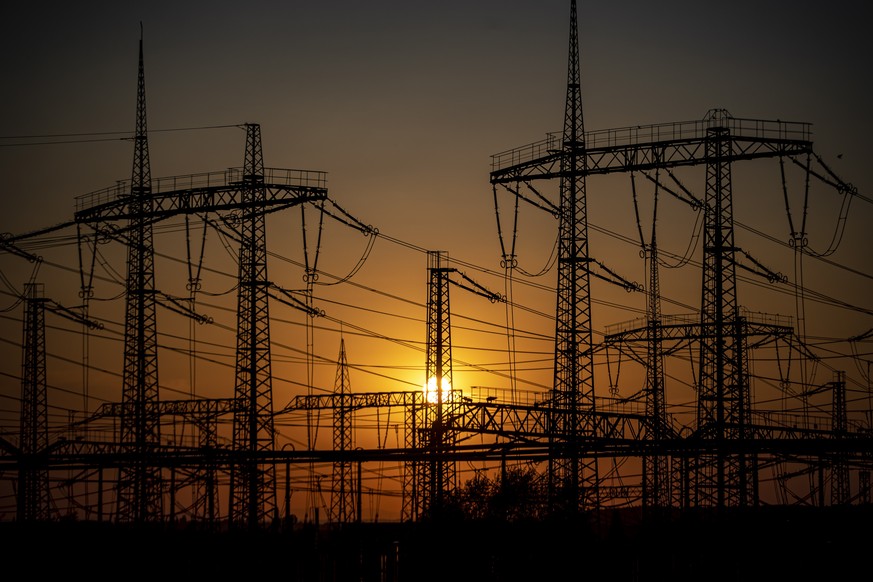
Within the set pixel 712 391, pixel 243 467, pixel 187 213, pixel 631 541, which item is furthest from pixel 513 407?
pixel 631 541

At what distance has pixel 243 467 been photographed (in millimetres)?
40625

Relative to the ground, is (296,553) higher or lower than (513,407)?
lower

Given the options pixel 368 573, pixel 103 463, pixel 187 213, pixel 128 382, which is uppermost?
pixel 187 213

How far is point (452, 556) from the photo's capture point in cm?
2462

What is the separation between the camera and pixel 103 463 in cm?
3052

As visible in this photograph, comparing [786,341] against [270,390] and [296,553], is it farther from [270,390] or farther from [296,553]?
[296,553]

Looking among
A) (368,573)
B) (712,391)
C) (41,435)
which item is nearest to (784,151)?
(712,391)

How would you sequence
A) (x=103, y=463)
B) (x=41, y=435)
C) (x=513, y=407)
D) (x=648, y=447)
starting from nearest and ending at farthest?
1. (x=648, y=447)
2. (x=103, y=463)
3. (x=513, y=407)
4. (x=41, y=435)

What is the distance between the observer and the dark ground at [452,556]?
23.8 meters

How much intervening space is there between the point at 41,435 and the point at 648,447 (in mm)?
32243

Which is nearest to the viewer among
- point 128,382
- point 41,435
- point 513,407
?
point 128,382

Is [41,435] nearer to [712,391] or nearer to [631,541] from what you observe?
[712,391]

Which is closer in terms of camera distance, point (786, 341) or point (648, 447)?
point (648, 447)

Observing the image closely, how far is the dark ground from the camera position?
2383 centimetres
